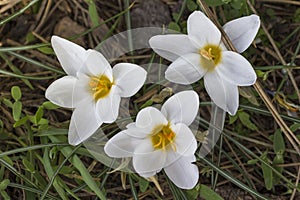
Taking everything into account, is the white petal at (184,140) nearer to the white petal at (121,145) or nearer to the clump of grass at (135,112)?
the white petal at (121,145)

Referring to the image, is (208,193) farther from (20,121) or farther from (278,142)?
(20,121)

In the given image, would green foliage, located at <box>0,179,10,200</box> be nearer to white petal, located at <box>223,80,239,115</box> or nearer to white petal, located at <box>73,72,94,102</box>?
white petal, located at <box>73,72,94,102</box>

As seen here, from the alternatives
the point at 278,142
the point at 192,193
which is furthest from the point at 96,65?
the point at 278,142

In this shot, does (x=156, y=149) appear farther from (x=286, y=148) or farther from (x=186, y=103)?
(x=286, y=148)

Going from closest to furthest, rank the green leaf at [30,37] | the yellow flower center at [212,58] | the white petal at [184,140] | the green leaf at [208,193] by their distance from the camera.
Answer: the white petal at [184,140] < the yellow flower center at [212,58] < the green leaf at [208,193] < the green leaf at [30,37]

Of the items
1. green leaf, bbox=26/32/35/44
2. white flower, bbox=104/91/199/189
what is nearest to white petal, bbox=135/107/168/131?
white flower, bbox=104/91/199/189

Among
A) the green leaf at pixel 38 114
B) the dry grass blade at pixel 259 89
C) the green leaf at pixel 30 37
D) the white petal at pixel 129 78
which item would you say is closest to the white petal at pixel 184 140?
the white petal at pixel 129 78
